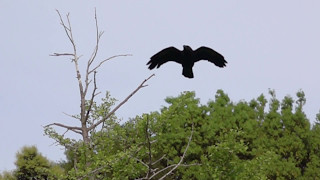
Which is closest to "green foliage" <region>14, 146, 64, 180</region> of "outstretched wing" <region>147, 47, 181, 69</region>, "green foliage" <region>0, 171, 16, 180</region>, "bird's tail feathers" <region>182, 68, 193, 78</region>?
"green foliage" <region>0, 171, 16, 180</region>

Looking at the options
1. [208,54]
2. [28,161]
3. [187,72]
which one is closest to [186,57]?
[187,72]

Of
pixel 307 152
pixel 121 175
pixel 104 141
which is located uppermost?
pixel 307 152

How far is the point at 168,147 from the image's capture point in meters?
29.5

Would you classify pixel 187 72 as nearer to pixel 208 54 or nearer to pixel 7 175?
pixel 208 54

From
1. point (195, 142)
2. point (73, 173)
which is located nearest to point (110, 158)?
point (73, 173)

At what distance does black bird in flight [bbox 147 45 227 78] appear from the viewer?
36.3ft

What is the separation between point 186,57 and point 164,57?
1.26 ft

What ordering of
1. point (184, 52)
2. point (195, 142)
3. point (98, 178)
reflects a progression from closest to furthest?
1. point (184, 52)
2. point (98, 178)
3. point (195, 142)

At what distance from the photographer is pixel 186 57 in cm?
1116

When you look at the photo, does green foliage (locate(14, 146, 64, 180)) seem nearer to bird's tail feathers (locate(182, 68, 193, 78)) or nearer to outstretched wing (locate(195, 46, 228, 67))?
outstretched wing (locate(195, 46, 228, 67))

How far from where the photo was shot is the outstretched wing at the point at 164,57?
443 inches

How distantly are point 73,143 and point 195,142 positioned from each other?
543 inches

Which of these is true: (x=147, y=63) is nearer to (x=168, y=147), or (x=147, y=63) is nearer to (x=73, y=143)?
(x=73, y=143)

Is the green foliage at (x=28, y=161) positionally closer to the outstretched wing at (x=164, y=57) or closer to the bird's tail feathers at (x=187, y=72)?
the outstretched wing at (x=164, y=57)
